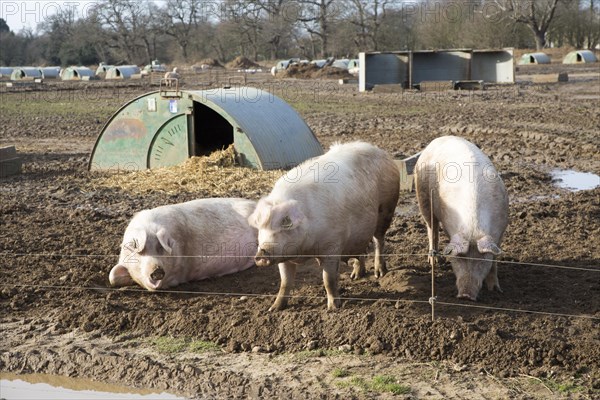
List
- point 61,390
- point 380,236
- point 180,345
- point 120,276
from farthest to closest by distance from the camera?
point 380,236
point 120,276
point 180,345
point 61,390

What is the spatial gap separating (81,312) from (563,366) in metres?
3.61

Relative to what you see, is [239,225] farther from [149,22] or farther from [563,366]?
[149,22]

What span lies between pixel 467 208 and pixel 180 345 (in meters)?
2.47

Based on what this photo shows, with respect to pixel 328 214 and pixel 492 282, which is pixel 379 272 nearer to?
pixel 492 282

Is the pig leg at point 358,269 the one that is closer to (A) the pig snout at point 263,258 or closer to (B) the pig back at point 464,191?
(B) the pig back at point 464,191

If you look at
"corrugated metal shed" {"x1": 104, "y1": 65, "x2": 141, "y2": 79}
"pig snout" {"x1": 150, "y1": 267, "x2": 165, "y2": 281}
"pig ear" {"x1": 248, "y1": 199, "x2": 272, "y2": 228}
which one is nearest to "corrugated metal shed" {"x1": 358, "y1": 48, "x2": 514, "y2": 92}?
"corrugated metal shed" {"x1": 104, "y1": 65, "x2": 141, "y2": 79}

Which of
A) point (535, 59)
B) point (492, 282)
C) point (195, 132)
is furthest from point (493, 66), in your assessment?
point (492, 282)

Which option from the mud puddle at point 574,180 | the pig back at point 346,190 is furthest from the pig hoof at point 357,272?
the mud puddle at point 574,180

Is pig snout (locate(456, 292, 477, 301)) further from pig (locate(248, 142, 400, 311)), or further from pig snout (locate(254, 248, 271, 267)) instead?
pig snout (locate(254, 248, 271, 267))

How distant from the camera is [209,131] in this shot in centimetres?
1454

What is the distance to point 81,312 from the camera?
6656mm

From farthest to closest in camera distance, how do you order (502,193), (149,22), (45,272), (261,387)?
(149,22) → (45,272) → (502,193) → (261,387)

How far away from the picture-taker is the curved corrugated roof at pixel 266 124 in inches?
491

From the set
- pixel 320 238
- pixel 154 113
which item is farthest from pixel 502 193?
pixel 154 113
